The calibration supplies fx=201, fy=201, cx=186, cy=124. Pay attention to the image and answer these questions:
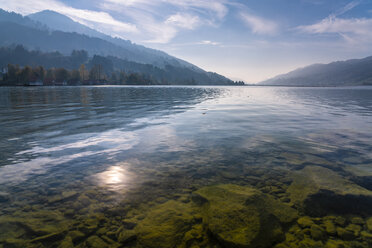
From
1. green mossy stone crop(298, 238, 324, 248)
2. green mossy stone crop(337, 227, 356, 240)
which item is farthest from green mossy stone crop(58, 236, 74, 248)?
green mossy stone crop(337, 227, 356, 240)

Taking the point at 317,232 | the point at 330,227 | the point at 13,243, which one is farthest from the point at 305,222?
the point at 13,243

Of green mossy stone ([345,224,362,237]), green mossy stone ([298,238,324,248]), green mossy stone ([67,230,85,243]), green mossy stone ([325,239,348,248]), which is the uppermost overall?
green mossy stone ([345,224,362,237])

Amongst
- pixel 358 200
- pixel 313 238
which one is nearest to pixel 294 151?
pixel 358 200

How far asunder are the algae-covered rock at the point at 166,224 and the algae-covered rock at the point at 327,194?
3.71 meters

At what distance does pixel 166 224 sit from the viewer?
5.64 metres

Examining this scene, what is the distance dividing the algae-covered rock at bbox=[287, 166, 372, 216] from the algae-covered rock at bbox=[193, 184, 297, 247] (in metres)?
→ 0.90

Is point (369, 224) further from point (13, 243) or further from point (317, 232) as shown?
point (13, 243)

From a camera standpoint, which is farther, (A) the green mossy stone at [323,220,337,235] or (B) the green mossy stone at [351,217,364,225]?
(B) the green mossy stone at [351,217,364,225]

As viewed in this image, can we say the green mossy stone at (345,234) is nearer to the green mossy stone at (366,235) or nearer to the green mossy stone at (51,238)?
the green mossy stone at (366,235)

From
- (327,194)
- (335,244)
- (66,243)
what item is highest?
(327,194)

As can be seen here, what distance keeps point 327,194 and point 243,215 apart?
12.1 feet

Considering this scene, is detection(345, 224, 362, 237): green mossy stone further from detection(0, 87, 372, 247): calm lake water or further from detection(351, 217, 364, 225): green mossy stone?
detection(351, 217, 364, 225): green mossy stone

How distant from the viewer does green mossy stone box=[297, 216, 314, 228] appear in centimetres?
562

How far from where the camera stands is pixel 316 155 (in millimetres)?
11219
